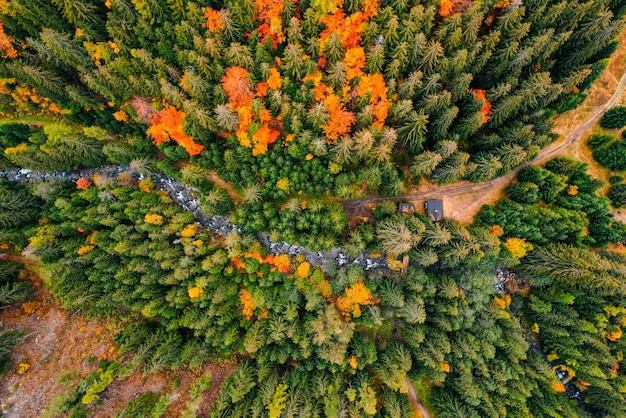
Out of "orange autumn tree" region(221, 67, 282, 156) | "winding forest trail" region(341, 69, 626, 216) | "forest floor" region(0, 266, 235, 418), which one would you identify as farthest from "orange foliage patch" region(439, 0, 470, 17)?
"forest floor" region(0, 266, 235, 418)

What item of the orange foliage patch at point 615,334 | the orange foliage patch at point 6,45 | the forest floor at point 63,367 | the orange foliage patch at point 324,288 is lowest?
the forest floor at point 63,367

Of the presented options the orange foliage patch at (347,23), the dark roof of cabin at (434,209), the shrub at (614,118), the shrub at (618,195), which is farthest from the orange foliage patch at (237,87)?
the shrub at (618,195)

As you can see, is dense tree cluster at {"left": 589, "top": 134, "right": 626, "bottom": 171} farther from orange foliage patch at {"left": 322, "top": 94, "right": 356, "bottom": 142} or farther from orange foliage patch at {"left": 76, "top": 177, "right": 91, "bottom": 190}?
orange foliage patch at {"left": 76, "top": 177, "right": 91, "bottom": 190}

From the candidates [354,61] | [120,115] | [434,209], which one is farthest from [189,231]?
[434,209]

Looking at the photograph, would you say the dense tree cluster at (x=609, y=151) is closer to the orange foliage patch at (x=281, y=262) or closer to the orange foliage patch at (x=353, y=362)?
the orange foliage patch at (x=353, y=362)

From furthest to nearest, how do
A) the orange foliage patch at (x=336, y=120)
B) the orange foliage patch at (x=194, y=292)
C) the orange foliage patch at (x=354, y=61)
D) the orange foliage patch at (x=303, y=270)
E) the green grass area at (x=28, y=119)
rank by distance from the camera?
the green grass area at (x=28, y=119), the orange foliage patch at (x=303, y=270), the orange foliage patch at (x=194, y=292), the orange foliage patch at (x=336, y=120), the orange foliage patch at (x=354, y=61)

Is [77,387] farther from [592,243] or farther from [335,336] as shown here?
[592,243]
